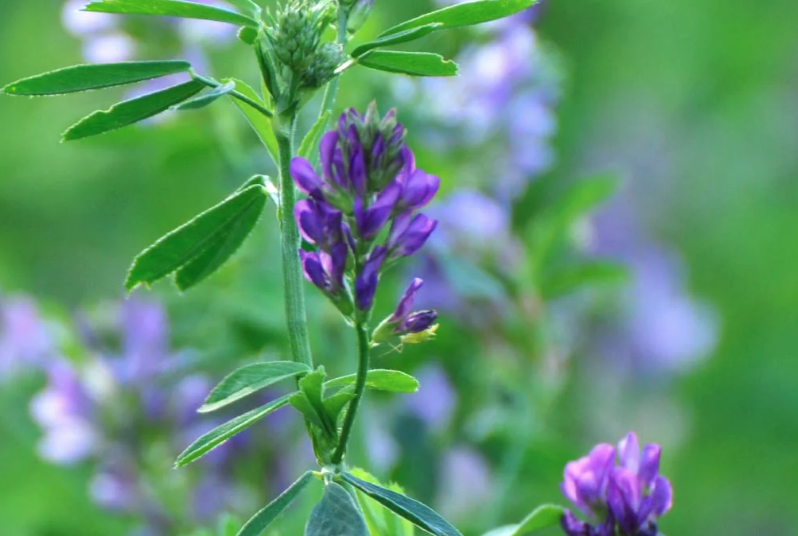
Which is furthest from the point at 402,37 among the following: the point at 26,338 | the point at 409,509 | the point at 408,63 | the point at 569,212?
the point at 26,338

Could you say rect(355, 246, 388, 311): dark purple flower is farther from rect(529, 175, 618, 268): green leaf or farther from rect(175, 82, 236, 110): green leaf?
rect(529, 175, 618, 268): green leaf

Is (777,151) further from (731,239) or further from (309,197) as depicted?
(309,197)

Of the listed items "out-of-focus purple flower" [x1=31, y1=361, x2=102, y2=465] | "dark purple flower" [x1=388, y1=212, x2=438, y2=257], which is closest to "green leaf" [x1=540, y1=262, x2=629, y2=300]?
"out-of-focus purple flower" [x1=31, y1=361, x2=102, y2=465]

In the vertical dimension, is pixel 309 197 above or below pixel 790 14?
below

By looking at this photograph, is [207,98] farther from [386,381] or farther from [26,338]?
[26,338]

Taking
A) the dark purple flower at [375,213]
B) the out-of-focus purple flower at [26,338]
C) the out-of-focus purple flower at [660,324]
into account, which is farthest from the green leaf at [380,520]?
the out-of-focus purple flower at [660,324]

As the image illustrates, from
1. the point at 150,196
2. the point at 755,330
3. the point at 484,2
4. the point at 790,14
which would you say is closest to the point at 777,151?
the point at 790,14

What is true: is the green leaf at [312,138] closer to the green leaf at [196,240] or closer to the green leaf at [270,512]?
the green leaf at [196,240]
